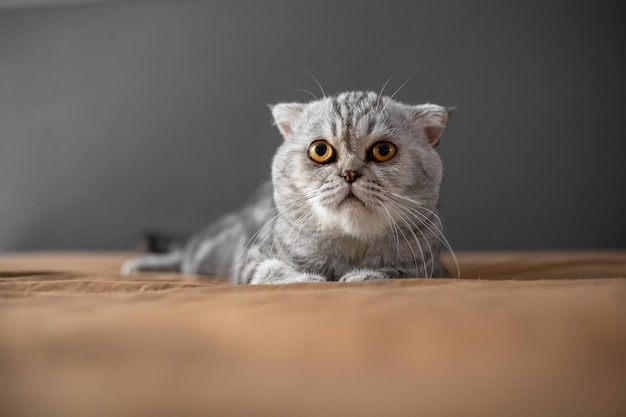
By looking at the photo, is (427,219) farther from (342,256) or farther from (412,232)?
(342,256)

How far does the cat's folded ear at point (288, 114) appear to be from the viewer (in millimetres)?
1346

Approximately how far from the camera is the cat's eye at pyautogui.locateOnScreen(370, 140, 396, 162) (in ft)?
3.76

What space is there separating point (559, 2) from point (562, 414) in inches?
110

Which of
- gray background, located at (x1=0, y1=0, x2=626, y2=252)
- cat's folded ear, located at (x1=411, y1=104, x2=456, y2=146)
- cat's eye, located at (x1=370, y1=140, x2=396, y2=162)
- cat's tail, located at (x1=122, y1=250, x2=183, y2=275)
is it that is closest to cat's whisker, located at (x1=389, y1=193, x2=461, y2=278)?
cat's eye, located at (x1=370, y1=140, x2=396, y2=162)

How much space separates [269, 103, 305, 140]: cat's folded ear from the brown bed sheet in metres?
0.73

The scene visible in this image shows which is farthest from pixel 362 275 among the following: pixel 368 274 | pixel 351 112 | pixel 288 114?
pixel 288 114

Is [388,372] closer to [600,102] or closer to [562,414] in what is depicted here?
[562,414]

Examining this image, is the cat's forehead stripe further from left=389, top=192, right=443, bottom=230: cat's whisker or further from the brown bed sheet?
the brown bed sheet

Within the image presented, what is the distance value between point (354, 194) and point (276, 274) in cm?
28

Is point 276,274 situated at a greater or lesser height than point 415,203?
lesser

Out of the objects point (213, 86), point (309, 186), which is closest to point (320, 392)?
point (309, 186)

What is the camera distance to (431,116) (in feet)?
4.19

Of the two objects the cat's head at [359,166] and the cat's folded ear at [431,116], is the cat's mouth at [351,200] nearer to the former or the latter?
the cat's head at [359,166]

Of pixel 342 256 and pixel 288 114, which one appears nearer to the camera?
pixel 342 256
